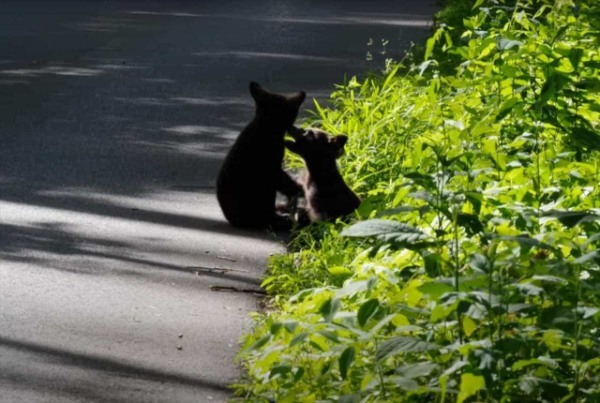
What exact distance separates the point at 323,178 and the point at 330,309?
A: 411 cm

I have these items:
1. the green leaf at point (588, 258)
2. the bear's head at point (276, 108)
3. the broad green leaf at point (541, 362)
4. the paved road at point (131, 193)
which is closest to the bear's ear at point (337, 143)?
the bear's head at point (276, 108)

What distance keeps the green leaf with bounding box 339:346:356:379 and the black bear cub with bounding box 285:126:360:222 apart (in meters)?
4.05

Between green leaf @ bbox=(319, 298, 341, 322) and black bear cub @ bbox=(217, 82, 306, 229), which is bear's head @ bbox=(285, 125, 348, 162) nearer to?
black bear cub @ bbox=(217, 82, 306, 229)

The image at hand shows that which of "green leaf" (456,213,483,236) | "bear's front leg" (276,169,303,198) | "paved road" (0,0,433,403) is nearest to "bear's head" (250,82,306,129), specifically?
"bear's front leg" (276,169,303,198)

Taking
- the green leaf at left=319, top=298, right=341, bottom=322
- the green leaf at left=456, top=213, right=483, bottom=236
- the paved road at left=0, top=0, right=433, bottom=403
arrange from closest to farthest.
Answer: the green leaf at left=319, top=298, right=341, bottom=322 → the green leaf at left=456, top=213, right=483, bottom=236 → the paved road at left=0, top=0, right=433, bottom=403

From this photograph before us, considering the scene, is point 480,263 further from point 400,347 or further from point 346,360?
point 346,360

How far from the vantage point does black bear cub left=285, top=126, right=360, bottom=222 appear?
8.82m

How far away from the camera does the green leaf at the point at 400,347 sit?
179 inches

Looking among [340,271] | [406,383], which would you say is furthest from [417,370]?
[340,271]

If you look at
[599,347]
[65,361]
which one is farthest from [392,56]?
[599,347]

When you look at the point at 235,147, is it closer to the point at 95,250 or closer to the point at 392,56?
the point at 95,250

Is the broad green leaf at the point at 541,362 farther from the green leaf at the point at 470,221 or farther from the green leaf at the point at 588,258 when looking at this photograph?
the green leaf at the point at 470,221

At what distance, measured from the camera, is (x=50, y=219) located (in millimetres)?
9219

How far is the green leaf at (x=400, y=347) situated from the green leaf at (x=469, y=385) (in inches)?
5.4
